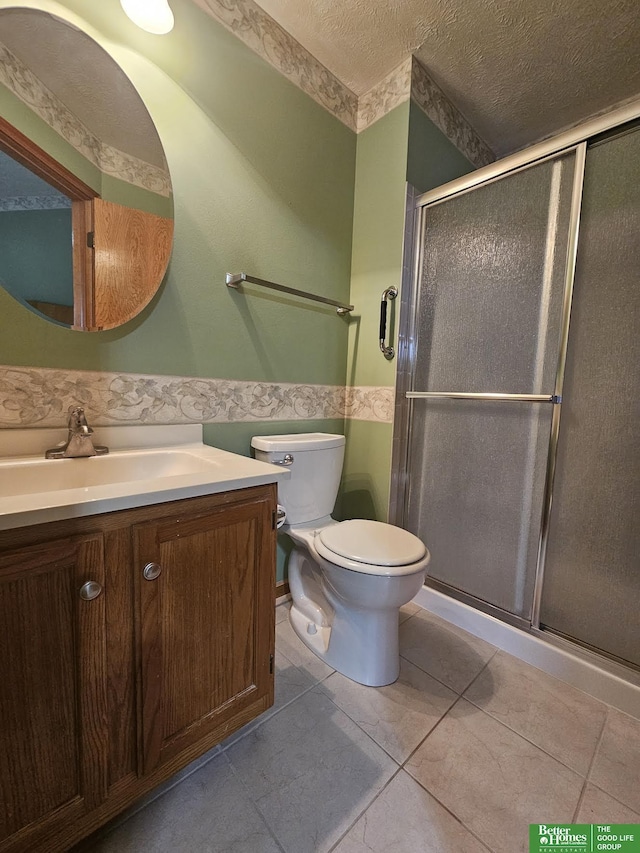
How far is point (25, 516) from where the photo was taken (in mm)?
501

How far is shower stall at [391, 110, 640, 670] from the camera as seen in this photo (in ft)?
3.63

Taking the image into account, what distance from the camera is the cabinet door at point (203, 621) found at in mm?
665

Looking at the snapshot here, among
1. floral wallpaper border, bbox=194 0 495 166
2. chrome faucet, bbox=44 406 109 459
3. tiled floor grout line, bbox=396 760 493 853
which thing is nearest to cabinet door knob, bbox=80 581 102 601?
chrome faucet, bbox=44 406 109 459

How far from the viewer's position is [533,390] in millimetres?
1262

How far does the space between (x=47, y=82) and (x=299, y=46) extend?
3.37 feet

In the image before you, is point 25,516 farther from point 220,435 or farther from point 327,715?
point 327,715

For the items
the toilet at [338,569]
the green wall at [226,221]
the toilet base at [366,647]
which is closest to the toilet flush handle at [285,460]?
the toilet at [338,569]

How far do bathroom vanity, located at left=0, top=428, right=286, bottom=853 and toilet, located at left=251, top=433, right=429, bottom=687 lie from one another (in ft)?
1.10

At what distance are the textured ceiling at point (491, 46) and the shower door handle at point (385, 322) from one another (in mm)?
936

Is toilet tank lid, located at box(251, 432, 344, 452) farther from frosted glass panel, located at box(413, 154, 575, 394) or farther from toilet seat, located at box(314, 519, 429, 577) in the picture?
frosted glass panel, located at box(413, 154, 575, 394)

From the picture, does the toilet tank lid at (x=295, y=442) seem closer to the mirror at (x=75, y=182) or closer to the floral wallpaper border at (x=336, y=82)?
the mirror at (x=75, y=182)

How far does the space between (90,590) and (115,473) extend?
419 mm

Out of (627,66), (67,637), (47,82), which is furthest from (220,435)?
(627,66)

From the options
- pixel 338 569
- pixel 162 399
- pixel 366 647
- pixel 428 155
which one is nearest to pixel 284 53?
pixel 428 155
